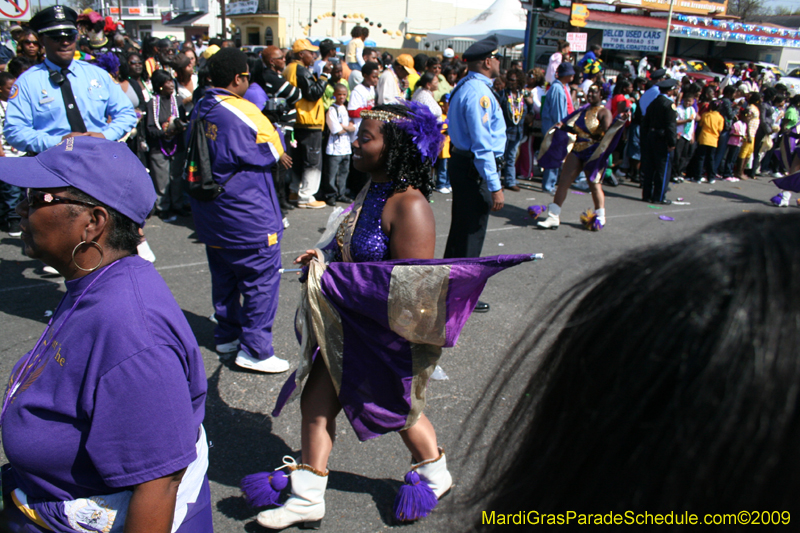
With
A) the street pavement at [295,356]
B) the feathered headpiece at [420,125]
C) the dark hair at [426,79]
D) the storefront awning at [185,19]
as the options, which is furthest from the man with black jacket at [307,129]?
the storefront awning at [185,19]

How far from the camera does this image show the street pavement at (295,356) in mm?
1146

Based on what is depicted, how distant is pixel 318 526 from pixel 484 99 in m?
3.58

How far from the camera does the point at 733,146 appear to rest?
41.7 ft

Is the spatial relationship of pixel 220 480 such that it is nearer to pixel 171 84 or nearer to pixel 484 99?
pixel 484 99

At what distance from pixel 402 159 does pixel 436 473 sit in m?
1.44

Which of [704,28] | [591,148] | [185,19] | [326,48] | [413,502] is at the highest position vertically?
[185,19]

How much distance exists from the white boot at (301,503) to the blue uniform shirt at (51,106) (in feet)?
10.5

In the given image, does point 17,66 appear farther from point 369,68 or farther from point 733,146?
point 733,146

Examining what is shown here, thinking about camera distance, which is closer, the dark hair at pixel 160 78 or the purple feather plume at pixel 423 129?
the purple feather plume at pixel 423 129

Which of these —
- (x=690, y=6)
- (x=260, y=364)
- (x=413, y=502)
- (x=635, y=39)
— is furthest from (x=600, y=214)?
(x=690, y=6)

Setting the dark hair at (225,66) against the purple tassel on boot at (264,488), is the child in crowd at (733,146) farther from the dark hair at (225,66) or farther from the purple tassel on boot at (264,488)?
the purple tassel on boot at (264,488)

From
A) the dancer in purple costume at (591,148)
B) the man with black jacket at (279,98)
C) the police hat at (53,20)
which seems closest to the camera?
the police hat at (53,20)

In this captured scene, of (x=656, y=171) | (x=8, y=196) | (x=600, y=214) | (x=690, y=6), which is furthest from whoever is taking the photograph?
(x=690, y=6)

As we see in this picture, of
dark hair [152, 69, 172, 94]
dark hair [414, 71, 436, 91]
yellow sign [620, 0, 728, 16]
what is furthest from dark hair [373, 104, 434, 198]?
yellow sign [620, 0, 728, 16]
